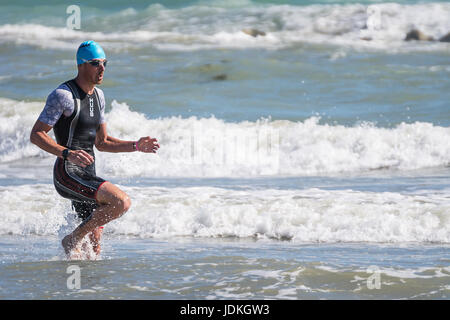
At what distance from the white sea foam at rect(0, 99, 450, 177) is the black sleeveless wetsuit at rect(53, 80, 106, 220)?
7119 mm

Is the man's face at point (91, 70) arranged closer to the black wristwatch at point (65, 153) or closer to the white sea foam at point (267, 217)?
the black wristwatch at point (65, 153)

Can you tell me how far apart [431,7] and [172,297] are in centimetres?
3203

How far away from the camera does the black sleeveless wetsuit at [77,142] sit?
5934mm

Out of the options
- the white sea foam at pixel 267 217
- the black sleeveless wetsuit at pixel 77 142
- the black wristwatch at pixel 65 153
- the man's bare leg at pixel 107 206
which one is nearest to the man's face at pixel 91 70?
the black sleeveless wetsuit at pixel 77 142

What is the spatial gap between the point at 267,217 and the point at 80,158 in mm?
3607

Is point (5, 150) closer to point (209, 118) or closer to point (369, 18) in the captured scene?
point (209, 118)

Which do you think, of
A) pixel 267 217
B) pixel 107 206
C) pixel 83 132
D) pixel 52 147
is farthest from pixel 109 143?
pixel 267 217

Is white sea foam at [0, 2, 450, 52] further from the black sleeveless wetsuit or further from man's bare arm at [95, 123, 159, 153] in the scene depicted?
the black sleeveless wetsuit

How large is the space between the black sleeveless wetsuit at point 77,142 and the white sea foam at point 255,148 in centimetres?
712

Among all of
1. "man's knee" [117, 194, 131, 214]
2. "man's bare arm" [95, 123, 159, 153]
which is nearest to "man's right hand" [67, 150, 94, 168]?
"man's knee" [117, 194, 131, 214]

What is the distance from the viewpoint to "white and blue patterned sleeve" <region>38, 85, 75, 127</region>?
5.79 m

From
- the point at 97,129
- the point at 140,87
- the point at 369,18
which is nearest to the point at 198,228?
the point at 97,129

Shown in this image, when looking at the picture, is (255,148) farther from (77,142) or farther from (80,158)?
(80,158)

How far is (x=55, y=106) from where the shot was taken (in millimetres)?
5805
